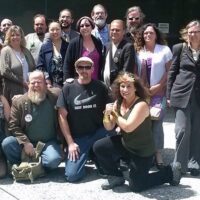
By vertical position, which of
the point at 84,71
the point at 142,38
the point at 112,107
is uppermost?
the point at 142,38

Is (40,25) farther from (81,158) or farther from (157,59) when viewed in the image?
(81,158)

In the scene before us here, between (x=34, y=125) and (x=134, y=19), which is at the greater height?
(x=134, y=19)

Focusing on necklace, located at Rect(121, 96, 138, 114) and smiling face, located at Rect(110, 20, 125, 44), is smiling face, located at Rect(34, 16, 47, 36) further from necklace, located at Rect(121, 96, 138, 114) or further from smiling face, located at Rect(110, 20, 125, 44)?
necklace, located at Rect(121, 96, 138, 114)

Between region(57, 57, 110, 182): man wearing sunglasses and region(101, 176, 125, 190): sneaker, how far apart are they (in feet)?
1.32

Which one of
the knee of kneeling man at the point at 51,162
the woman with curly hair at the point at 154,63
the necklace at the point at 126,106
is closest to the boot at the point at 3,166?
the knee of kneeling man at the point at 51,162

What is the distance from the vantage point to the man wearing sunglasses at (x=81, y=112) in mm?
5594

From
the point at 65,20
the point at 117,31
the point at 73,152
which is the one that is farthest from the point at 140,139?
the point at 65,20

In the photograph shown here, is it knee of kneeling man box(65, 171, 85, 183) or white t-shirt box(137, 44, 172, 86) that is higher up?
white t-shirt box(137, 44, 172, 86)

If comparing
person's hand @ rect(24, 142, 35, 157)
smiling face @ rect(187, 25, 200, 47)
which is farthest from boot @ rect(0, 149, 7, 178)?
smiling face @ rect(187, 25, 200, 47)

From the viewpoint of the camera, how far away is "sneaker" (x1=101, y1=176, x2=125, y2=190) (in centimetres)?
521

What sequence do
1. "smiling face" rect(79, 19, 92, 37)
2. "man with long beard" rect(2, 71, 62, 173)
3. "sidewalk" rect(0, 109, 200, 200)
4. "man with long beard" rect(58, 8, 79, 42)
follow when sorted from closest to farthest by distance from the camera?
"sidewalk" rect(0, 109, 200, 200) → "man with long beard" rect(2, 71, 62, 173) → "smiling face" rect(79, 19, 92, 37) → "man with long beard" rect(58, 8, 79, 42)

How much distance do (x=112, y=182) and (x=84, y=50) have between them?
175 centimetres

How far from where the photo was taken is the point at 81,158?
5594mm

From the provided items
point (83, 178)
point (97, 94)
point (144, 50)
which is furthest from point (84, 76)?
point (83, 178)
